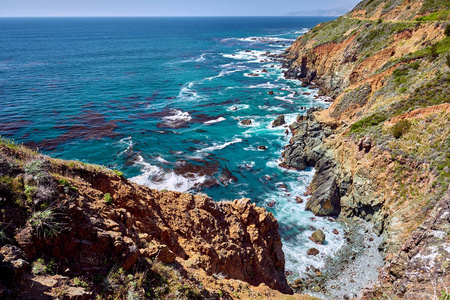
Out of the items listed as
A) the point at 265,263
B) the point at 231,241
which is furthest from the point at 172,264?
the point at 265,263

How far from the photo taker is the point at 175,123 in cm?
5297

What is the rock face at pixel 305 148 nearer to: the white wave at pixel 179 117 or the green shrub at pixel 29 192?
the white wave at pixel 179 117

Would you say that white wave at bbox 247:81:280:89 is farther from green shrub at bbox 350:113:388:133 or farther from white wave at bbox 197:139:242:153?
green shrub at bbox 350:113:388:133

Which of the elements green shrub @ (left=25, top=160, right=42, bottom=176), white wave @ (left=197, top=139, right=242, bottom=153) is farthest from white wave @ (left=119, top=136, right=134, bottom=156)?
green shrub @ (left=25, top=160, right=42, bottom=176)

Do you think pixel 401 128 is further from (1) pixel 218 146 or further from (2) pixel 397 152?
(1) pixel 218 146

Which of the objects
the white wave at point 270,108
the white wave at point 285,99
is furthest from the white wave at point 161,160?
the white wave at point 285,99

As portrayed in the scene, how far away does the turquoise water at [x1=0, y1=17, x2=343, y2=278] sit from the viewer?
35106mm

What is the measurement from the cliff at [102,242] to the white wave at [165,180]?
19.3 meters

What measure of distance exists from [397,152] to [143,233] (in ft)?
85.1

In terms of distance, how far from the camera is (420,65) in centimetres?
3606

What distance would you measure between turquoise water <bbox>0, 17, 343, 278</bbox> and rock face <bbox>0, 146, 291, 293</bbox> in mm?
10566

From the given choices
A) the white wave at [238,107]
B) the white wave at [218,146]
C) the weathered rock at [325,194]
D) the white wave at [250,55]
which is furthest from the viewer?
the white wave at [250,55]

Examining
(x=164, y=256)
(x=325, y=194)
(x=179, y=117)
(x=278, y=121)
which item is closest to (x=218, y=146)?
(x=179, y=117)

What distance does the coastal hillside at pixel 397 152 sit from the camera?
1644 centimetres
